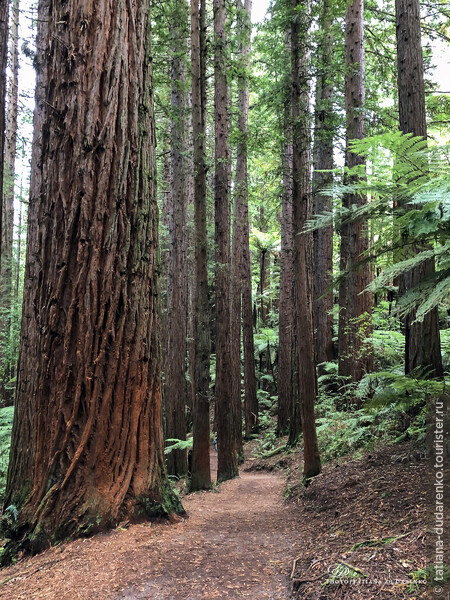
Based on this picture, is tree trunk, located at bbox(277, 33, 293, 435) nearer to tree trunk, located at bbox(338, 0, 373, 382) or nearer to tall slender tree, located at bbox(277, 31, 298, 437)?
tall slender tree, located at bbox(277, 31, 298, 437)

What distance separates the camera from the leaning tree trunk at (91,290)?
373 cm

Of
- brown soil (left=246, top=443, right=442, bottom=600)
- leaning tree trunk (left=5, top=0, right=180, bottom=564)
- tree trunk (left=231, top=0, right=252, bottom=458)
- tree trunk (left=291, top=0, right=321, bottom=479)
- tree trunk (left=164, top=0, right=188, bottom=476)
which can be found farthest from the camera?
tree trunk (left=231, top=0, right=252, bottom=458)

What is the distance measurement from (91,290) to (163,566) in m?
2.40

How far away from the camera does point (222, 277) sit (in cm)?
1082

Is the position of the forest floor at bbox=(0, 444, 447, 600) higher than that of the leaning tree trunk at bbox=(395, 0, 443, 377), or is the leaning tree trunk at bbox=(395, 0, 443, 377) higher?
the leaning tree trunk at bbox=(395, 0, 443, 377)

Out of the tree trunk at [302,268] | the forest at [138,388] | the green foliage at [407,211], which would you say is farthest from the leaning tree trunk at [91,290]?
the tree trunk at [302,268]

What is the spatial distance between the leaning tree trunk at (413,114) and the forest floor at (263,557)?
1.26 m

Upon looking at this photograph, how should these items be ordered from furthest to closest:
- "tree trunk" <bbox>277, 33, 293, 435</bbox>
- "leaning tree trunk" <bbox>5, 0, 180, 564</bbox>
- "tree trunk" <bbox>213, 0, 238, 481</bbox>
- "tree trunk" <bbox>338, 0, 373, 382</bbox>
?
"tree trunk" <bbox>277, 33, 293, 435</bbox> → "tree trunk" <bbox>213, 0, 238, 481</bbox> → "tree trunk" <bbox>338, 0, 373, 382</bbox> → "leaning tree trunk" <bbox>5, 0, 180, 564</bbox>

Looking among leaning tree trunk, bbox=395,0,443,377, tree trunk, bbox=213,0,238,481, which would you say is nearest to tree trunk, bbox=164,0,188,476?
tree trunk, bbox=213,0,238,481

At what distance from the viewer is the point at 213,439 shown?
18438 mm

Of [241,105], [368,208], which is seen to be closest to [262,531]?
[368,208]

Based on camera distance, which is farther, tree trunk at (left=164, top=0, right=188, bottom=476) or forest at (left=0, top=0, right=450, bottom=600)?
tree trunk at (left=164, top=0, right=188, bottom=476)

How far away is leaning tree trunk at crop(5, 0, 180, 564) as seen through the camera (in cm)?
373

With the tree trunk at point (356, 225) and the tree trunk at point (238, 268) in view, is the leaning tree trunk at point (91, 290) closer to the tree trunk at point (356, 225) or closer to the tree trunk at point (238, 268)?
the tree trunk at point (356, 225)
